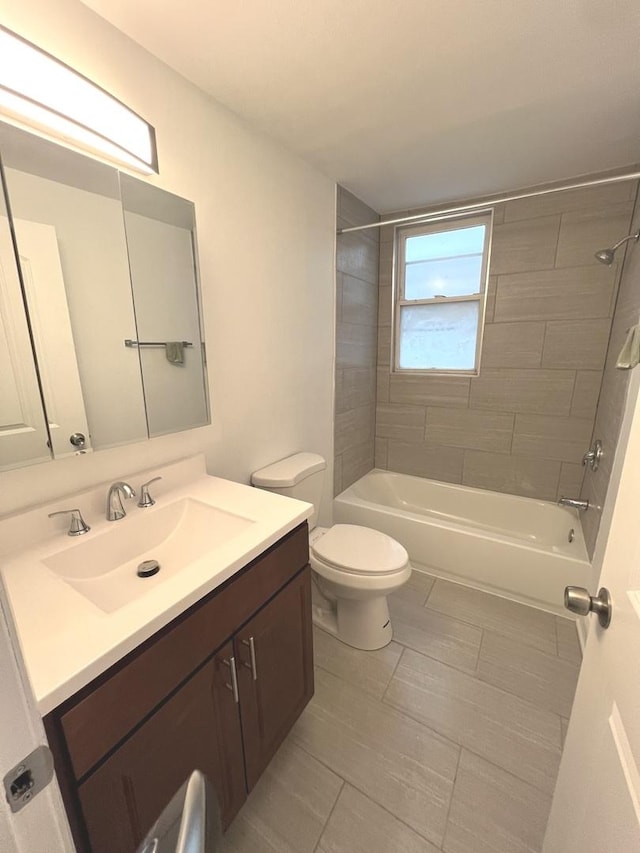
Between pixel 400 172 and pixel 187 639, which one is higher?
pixel 400 172

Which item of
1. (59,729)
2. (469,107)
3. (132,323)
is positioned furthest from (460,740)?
(469,107)

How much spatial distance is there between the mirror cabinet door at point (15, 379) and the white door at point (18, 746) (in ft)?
2.55

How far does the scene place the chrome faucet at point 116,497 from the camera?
1107 millimetres

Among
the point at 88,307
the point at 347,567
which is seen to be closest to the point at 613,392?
the point at 347,567

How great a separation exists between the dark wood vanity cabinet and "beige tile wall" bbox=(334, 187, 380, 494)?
138 cm

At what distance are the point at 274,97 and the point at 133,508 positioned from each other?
5.22 feet

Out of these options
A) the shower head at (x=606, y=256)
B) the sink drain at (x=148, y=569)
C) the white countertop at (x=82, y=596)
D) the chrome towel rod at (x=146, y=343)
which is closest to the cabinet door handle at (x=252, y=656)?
the white countertop at (x=82, y=596)

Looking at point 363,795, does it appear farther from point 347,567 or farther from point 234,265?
point 234,265

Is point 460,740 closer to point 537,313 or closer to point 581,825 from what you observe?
point 581,825

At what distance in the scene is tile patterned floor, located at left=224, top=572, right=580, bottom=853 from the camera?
107 centimetres

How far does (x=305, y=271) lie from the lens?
194 centimetres

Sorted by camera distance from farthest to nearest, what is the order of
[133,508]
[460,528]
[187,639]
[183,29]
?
[460,528] < [133,508] < [183,29] < [187,639]

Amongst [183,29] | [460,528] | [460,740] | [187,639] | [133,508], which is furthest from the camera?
[460,528]

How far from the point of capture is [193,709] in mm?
843
